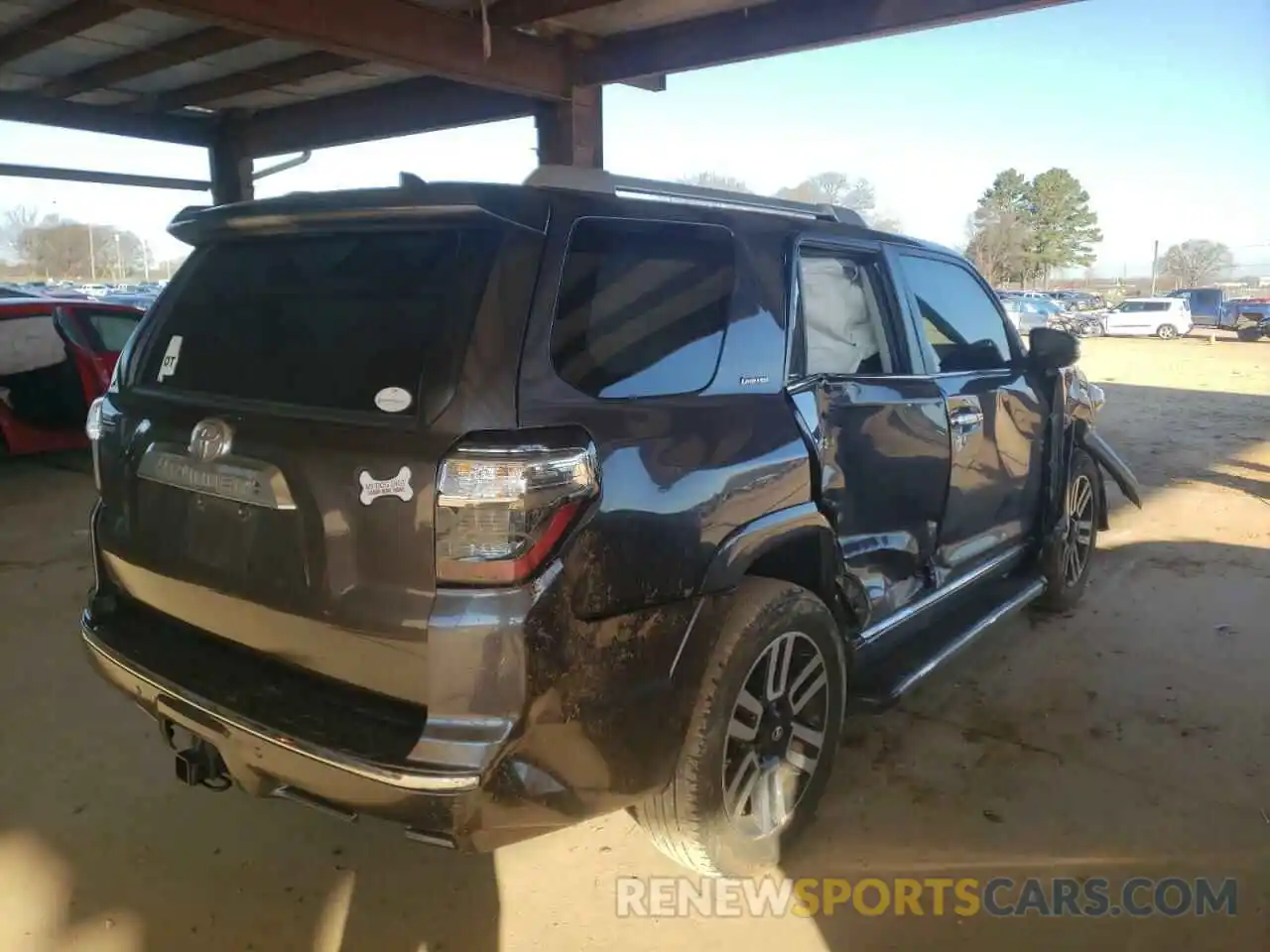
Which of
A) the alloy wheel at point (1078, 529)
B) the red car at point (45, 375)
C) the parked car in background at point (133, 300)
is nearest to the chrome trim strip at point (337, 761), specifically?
the alloy wheel at point (1078, 529)

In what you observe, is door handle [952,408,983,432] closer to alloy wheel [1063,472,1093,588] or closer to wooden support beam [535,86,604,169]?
alloy wheel [1063,472,1093,588]

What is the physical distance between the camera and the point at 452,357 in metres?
1.91

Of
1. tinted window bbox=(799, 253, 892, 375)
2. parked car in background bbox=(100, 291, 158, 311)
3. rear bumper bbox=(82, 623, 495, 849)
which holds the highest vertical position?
parked car in background bbox=(100, 291, 158, 311)

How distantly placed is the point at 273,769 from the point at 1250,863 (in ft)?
9.05

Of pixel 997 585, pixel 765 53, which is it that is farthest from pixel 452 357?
pixel 765 53

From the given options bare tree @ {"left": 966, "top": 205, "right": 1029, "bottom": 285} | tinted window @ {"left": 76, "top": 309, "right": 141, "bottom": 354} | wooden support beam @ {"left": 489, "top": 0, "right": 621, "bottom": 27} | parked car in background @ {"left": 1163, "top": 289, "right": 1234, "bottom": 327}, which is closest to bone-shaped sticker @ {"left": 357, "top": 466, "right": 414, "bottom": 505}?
wooden support beam @ {"left": 489, "top": 0, "right": 621, "bottom": 27}

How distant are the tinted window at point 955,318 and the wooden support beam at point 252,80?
5.47 meters

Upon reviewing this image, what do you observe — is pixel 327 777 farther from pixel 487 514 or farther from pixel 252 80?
pixel 252 80

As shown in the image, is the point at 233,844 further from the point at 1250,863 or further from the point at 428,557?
the point at 1250,863

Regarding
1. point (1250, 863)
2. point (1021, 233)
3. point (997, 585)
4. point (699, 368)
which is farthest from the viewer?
point (1021, 233)

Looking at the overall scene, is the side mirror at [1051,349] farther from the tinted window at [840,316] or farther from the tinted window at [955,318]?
the tinted window at [840,316]

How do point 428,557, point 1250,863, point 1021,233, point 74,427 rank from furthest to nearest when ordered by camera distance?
1. point 1021,233
2. point 74,427
3. point 1250,863
4. point 428,557

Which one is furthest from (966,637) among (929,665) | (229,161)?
(229,161)

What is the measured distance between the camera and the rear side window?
2100mm
